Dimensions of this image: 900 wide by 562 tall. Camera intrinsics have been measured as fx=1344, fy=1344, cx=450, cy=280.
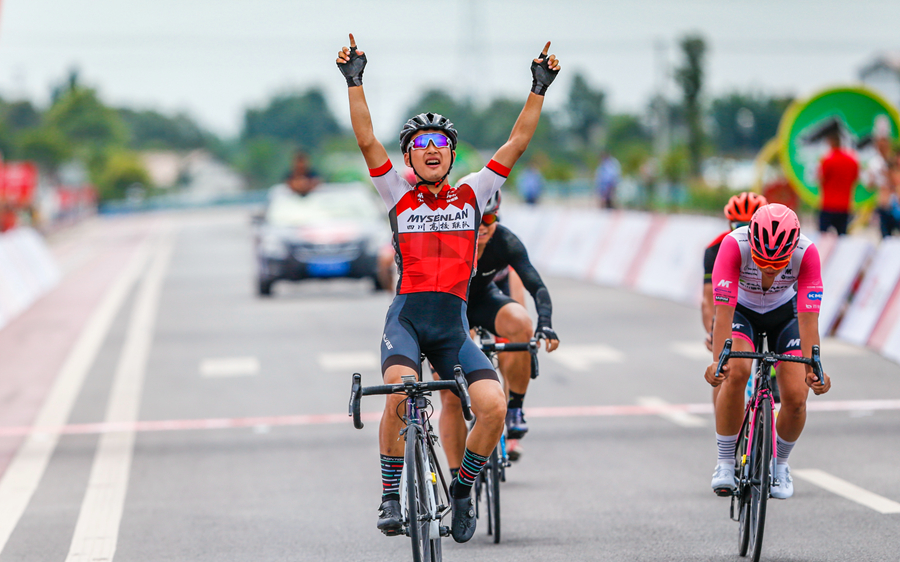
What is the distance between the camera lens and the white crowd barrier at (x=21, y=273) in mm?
19000

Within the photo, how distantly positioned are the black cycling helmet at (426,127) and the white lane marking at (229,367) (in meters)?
7.00

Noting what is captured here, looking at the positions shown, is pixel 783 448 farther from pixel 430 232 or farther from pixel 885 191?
pixel 885 191

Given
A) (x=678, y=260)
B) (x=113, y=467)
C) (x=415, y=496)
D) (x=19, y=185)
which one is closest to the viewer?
(x=415, y=496)

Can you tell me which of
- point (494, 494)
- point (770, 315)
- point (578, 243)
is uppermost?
point (770, 315)

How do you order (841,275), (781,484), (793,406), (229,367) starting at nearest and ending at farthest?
(781,484)
(793,406)
(229,367)
(841,275)

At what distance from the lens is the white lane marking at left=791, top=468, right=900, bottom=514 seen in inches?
275

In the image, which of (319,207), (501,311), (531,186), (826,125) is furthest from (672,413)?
(531,186)

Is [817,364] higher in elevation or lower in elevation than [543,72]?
lower

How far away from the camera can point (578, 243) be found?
2475 cm

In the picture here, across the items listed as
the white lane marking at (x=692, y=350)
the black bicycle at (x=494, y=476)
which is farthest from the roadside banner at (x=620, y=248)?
the black bicycle at (x=494, y=476)

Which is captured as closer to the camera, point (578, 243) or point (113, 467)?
point (113, 467)

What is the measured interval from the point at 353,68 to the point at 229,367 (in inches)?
299

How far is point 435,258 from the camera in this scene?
5770mm

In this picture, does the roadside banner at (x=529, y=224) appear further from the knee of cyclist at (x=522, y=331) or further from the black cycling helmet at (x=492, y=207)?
the black cycling helmet at (x=492, y=207)
